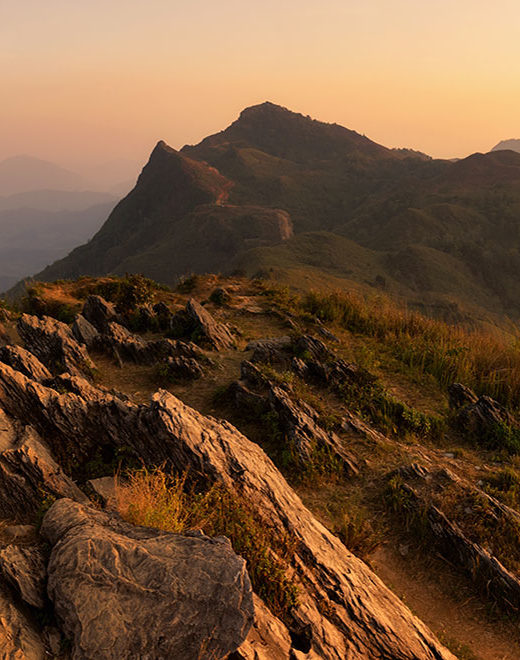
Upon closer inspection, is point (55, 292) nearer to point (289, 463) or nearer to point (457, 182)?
point (289, 463)

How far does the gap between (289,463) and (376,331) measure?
910 centimetres

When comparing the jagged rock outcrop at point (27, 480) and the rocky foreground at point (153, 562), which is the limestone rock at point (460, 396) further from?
the jagged rock outcrop at point (27, 480)

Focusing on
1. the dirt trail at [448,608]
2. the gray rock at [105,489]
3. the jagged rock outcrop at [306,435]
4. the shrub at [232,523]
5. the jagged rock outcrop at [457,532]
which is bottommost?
the dirt trail at [448,608]

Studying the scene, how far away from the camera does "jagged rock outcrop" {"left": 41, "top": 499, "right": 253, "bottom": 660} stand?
11.2ft

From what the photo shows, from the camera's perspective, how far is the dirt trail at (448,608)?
561cm

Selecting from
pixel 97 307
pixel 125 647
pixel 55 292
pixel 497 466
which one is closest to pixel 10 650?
pixel 125 647

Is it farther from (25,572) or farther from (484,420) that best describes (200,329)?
(25,572)

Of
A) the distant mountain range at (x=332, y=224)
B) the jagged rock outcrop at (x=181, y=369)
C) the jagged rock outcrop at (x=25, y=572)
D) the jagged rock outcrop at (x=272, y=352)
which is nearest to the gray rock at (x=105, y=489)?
the jagged rock outcrop at (x=25, y=572)

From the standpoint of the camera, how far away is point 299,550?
17.0 feet

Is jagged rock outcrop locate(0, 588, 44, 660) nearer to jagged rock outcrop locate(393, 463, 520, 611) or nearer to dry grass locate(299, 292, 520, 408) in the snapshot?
jagged rock outcrop locate(393, 463, 520, 611)

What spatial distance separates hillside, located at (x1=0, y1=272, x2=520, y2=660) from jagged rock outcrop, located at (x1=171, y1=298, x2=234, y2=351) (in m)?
0.12

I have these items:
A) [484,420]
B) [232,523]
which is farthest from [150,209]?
[232,523]

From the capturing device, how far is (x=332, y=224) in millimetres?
125375

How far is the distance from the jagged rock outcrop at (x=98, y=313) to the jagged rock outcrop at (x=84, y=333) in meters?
1.38
